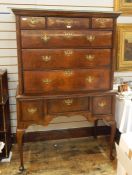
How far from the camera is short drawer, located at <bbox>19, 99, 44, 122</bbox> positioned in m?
2.20

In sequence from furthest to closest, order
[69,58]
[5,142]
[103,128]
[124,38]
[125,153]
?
[103,128] → [124,38] → [5,142] → [69,58] → [125,153]

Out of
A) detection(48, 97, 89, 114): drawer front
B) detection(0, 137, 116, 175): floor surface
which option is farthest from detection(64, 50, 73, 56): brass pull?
detection(0, 137, 116, 175): floor surface

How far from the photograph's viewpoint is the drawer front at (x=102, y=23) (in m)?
2.19

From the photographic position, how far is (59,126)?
301 cm

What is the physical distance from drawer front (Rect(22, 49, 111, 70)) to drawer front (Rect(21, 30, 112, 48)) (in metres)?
0.06

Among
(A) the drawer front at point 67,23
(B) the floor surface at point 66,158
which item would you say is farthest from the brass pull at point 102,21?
(B) the floor surface at point 66,158

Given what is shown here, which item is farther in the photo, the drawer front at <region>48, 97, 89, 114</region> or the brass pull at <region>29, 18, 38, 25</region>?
the drawer front at <region>48, 97, 89, 114</region>

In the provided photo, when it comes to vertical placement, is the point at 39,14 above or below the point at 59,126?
above

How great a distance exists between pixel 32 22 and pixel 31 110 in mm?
871

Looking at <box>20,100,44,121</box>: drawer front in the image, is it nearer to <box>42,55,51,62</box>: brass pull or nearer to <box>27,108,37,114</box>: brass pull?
<box>27,108,37,114</box>: brass pull

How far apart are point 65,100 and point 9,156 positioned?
3.32ft

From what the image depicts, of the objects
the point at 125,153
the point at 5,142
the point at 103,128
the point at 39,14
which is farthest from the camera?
the point at 103,128

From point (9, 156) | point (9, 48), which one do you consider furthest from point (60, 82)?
point (9, 156)

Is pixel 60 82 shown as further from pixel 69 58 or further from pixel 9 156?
pixel 9 156
